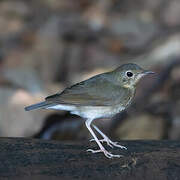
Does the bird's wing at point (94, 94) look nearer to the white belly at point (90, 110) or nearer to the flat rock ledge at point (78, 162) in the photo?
the white belly at point (90, 110)

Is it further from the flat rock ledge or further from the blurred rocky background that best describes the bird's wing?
the blurred rocky background

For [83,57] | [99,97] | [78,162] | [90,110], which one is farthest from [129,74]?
[83,57]

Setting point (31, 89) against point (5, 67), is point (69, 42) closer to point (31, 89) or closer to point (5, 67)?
point (5, 67)

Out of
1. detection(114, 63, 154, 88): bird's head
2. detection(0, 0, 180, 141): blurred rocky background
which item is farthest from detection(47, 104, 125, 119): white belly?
detection(0, 0, 180, 141): blurred rocky background

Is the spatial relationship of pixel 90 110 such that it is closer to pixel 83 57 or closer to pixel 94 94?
pixel 94 94

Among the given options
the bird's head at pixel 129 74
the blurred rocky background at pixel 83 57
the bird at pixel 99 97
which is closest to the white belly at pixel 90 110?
the bird at pixel 99 97

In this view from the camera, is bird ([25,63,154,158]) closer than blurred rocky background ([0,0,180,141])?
Yes

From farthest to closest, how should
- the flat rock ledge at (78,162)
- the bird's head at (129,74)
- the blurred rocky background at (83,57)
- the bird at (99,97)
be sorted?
the blurred rocky background at (83,57), the bird's head at (129,74), the bird at (99,97), the flat rock ledge at (78,162)
